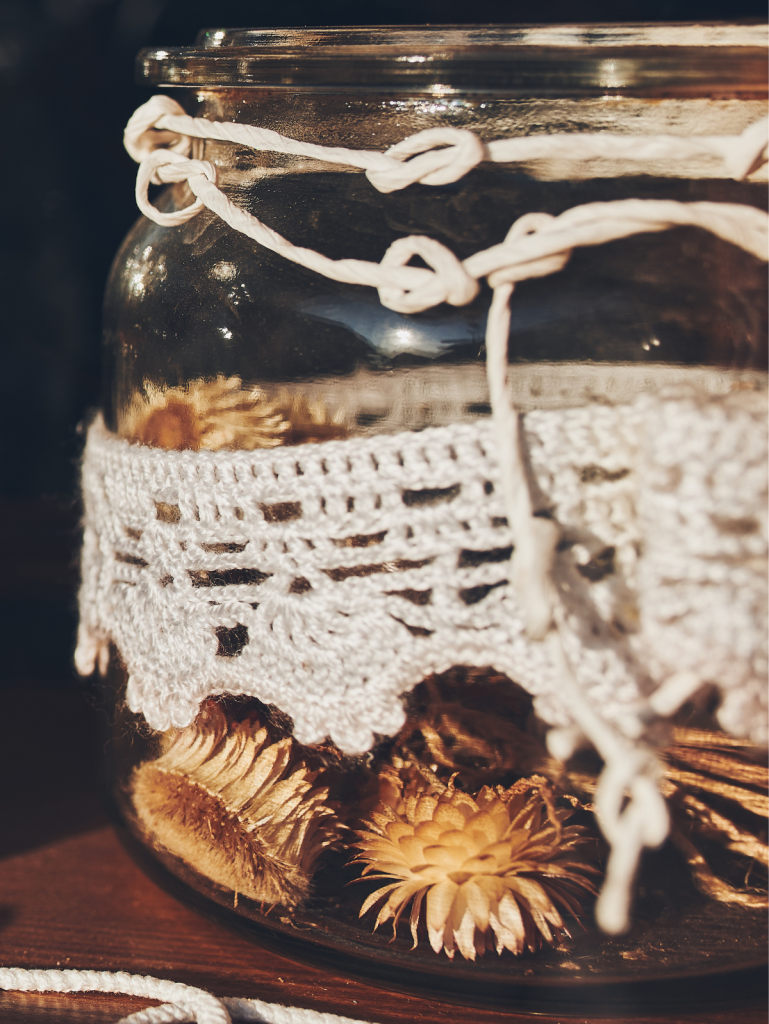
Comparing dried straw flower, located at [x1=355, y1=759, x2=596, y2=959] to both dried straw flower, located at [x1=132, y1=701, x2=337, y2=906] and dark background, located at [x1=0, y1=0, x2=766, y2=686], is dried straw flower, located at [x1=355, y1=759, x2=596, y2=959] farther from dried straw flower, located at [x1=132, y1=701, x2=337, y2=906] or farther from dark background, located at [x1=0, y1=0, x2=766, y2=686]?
dark background, located at [x1=0, y1=0, x2=766, y2=686]

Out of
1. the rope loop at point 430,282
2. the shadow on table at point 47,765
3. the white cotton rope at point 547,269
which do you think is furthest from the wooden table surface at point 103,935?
the rope loop at point 430,282

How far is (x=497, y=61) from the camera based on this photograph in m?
0.27

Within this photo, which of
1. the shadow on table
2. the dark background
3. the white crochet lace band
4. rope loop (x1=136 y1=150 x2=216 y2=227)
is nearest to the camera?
the white crochet lace band

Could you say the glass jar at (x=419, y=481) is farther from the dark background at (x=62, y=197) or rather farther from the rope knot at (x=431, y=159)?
the dark background at (x=62, y=197)

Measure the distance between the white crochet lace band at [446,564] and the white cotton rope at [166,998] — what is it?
91mm

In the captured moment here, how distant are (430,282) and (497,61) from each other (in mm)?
71

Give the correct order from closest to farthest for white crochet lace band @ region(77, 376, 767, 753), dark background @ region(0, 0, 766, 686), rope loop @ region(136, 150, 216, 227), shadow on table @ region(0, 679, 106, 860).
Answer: white crochet lace band @ region(77, 376, 767, 753) → rope loop @ region(136, 150, 216, 227) → shadow on table @ region(0, 679, 106, 860) → dark background @ region(0, 0, 766, 686)

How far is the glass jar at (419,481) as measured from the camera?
27cm

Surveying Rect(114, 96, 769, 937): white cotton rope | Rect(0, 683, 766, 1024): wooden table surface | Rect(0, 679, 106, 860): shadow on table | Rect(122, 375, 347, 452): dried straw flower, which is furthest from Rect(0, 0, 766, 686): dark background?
Rect(114, 96, 769, 937): white cotton rope

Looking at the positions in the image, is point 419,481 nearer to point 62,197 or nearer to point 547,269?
point 547,269

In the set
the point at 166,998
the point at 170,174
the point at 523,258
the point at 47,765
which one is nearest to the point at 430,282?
the point at 523,258

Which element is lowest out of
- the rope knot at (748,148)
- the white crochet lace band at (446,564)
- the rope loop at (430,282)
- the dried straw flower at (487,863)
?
the dried straw flower at (487,863)

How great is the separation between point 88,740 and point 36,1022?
0.24m

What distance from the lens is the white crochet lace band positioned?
0.22 metres
